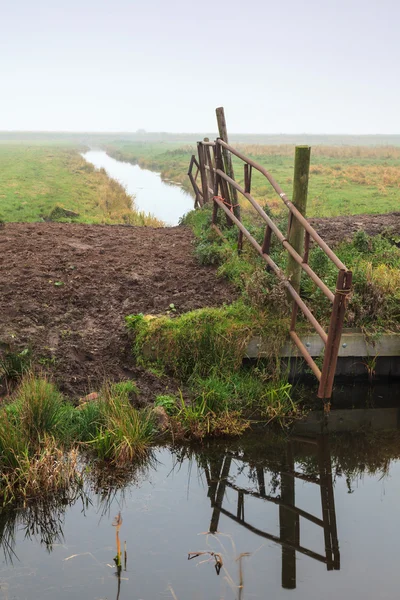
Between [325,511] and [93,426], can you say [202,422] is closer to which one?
[93,426]

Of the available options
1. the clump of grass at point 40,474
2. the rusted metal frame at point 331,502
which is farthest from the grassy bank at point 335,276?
the clump of grass at point 40,474

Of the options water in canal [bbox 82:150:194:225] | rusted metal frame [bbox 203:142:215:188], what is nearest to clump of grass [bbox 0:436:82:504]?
rusted metal frame [bbox 203:142:215:188]

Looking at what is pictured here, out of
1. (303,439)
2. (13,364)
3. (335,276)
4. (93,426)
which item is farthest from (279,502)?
(335,276)

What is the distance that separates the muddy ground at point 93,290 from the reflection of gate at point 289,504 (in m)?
1.30

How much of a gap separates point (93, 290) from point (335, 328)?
13.5 ft

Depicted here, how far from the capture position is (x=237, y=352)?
7.46 m

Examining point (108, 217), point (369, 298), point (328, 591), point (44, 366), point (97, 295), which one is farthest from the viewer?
point (108, 217)

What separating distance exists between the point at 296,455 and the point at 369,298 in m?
2.35

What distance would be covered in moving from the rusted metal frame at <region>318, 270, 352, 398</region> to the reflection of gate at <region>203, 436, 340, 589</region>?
2.25 feet

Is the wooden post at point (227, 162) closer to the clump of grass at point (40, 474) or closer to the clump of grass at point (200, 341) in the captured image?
the clump of grass at point (200, 341)

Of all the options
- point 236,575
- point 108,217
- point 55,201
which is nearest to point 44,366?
point 236,575

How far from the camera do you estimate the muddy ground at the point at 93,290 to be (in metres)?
7.43

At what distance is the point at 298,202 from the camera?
7.59m

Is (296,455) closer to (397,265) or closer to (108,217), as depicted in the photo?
(397,265)
